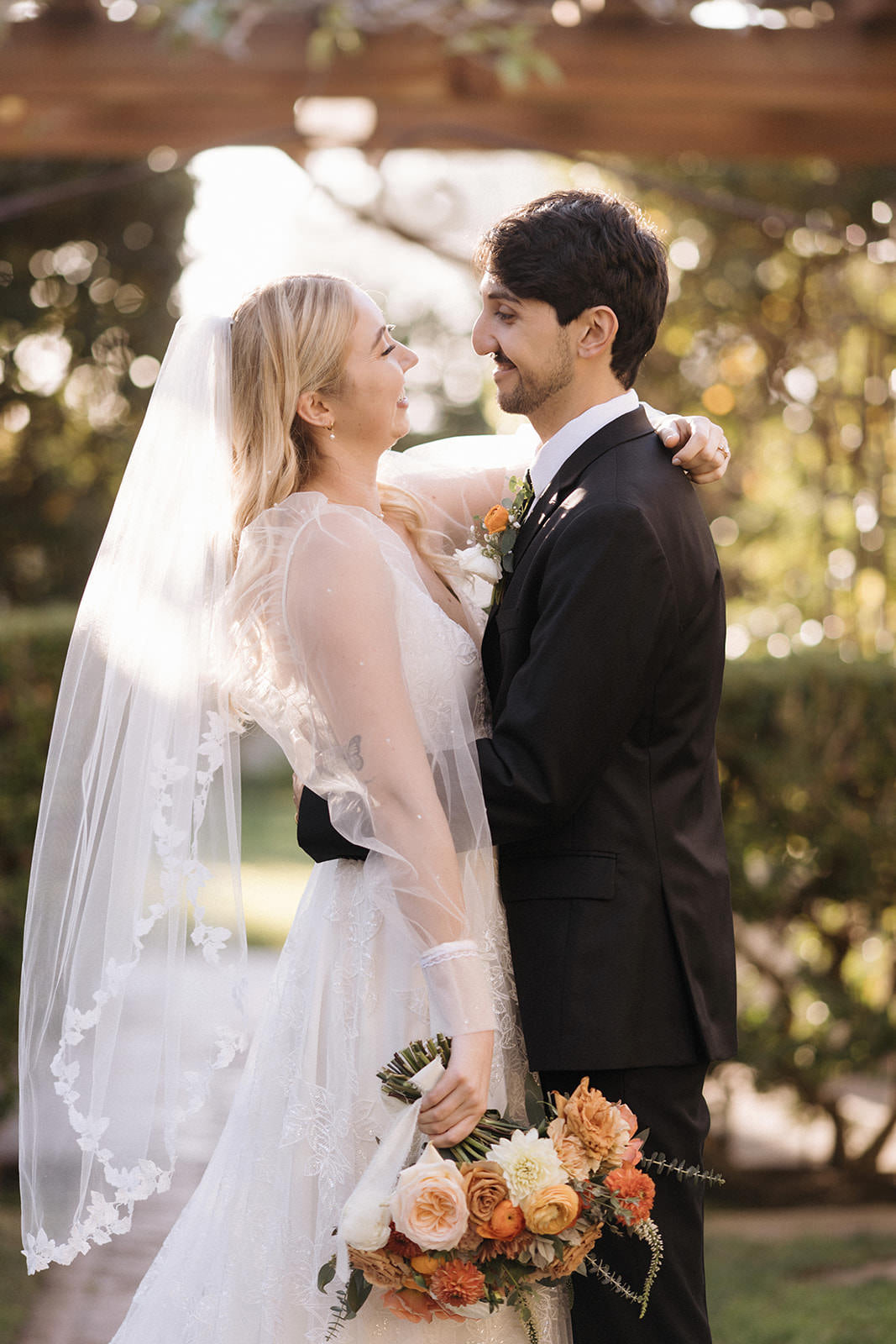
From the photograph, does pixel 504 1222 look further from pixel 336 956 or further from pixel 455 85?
pixel 455 85

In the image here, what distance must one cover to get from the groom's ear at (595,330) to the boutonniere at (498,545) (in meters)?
0.30

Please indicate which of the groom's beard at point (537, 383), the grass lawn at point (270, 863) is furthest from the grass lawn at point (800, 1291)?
the grass lawn at point (270, 863)

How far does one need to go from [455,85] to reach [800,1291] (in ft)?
15.7

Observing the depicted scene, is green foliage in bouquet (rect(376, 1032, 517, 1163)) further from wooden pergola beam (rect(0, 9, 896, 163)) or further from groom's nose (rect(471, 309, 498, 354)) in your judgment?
wooden pergola beam (rect(0, 9, 896, 163))

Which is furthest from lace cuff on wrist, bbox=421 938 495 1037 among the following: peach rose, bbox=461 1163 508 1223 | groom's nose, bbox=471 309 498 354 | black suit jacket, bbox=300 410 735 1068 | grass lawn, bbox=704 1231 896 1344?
grass lawn, bbox=704 1231 896 1344

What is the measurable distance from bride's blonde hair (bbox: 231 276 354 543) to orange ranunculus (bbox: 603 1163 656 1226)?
136cm

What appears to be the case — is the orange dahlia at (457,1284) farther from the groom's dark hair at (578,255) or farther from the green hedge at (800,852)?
the green hedge at (800,852)

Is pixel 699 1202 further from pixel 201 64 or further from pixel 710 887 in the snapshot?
pixel 201 64

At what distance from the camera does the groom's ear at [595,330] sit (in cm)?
263

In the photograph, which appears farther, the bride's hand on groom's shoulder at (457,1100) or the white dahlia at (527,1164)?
the bride's hand on groom's shoulder at (457,1100)

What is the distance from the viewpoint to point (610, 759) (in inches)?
95.1

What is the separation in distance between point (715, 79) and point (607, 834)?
419 cm

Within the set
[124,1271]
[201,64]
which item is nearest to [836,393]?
[201,64]

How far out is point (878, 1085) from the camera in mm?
6152
